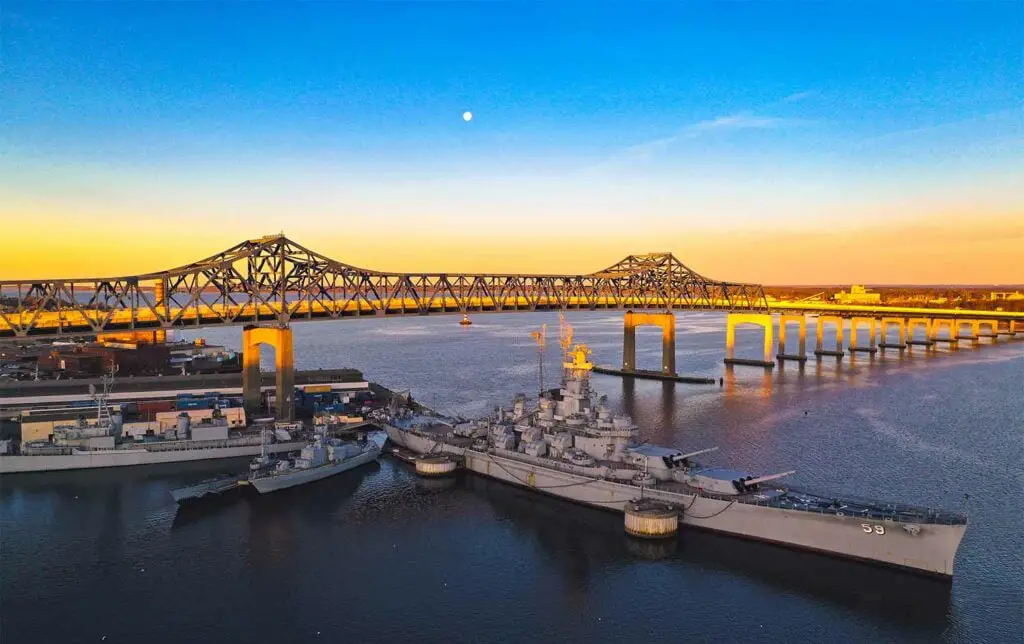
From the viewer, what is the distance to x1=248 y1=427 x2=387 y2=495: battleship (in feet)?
127

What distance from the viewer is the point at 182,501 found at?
118ft

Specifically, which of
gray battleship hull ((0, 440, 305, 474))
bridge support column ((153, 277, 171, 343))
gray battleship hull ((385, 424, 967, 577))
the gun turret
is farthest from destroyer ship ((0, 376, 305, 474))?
the gun turret

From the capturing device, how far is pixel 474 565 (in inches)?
1130

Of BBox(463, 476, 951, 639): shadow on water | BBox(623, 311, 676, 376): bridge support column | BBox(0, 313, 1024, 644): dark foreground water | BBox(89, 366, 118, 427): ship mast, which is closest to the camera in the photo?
BBox(0, 313, 1024, 644): dark foreground water

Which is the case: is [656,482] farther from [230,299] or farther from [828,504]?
[230,299]

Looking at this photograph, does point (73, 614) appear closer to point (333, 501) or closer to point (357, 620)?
point (357, 620)

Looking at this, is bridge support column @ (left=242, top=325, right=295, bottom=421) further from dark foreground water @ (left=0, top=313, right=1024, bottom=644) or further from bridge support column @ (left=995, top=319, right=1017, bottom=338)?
bridge support column @ (left=995, top=319, right=1017, bottom=338)

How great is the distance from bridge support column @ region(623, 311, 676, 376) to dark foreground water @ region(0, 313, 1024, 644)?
34.5 metres

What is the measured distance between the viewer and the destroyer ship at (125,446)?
136ft

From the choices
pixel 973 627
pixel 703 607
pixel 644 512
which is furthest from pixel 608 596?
pixel 973 627

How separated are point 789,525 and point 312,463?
84.7ft

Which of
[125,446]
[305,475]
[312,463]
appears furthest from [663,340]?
[125,446]

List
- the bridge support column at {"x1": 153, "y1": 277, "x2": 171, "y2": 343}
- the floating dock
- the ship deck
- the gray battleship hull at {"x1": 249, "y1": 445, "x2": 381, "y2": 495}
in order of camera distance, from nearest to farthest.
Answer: the ship deck < the gray battleship hull at {"x1": 249, "y1": 445, "x2": 381, "y2": 495} < the bridge support column at {"x1": 153, "y1": 277, "x2": 171, "y2": 343} < the floating dock

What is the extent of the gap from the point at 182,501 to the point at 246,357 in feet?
70.6
